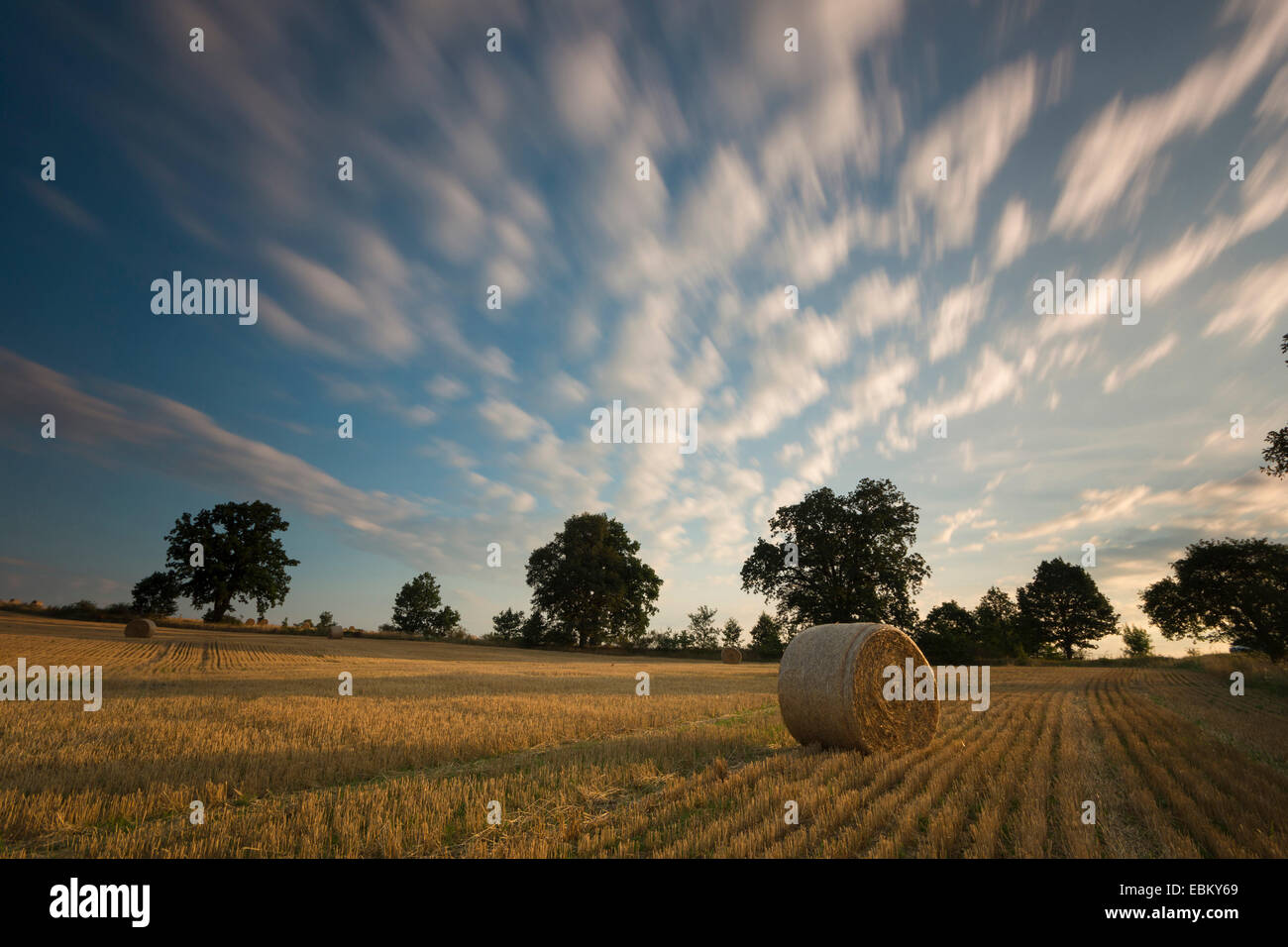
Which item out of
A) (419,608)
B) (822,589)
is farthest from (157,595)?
(822,589)

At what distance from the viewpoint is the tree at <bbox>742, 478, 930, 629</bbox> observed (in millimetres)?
36719

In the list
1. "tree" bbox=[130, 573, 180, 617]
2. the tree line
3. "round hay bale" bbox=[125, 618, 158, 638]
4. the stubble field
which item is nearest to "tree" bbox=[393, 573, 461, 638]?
the tree line

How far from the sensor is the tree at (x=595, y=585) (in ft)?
182

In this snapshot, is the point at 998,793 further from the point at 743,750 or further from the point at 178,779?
the point at 178,779

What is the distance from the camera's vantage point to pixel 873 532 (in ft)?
124

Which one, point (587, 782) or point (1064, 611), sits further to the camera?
point (1064, 611)

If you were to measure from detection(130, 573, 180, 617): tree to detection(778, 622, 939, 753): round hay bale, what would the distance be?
7173cm

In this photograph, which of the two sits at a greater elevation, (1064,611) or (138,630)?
(138,630)

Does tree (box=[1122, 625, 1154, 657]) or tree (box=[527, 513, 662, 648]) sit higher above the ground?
tree (box=[527, 513, 662, 648])

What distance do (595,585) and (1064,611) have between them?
6133cm

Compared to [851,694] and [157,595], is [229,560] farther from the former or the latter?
[851,694]

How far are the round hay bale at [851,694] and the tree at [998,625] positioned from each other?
44.6 m

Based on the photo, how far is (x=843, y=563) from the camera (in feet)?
124

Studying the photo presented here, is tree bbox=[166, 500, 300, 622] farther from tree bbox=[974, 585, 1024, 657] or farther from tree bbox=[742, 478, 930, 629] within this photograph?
tree bbox=[974, 585, 1024, 657]
